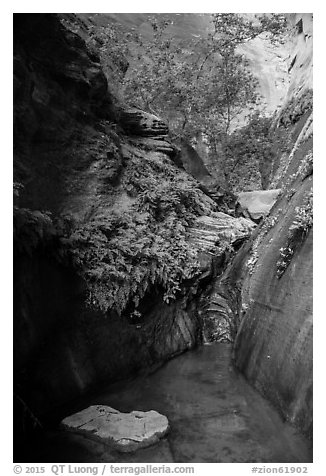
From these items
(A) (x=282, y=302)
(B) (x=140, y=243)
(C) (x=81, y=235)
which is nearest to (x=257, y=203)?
(B) (x=140, y=243)

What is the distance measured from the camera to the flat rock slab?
4410 mm

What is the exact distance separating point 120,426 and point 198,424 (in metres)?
1.00

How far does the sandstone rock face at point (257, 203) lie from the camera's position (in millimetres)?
12219

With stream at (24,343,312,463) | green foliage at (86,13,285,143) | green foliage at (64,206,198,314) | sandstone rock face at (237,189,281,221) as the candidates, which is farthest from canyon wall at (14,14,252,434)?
green foliage at (86,13,285,143)

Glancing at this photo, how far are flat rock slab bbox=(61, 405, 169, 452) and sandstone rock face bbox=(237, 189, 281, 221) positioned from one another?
842cm

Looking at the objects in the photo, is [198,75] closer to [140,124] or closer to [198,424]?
[140,124]

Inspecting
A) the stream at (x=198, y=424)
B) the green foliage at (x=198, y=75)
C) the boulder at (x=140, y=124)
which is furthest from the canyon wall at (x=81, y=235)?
the green foliage at (x=198, y=75)

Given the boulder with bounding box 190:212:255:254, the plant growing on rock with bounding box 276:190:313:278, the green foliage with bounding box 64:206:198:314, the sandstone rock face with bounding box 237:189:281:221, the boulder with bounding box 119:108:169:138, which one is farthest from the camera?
the sandstone rock face with bounding box 237:189:281:221

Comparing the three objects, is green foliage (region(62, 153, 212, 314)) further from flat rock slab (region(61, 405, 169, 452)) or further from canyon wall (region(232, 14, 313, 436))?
flat rock slab (region(61, 405, 169, 452))

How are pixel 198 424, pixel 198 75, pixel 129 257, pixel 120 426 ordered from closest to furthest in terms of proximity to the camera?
pixel 120 426
pixel 198 424
pixel 129 257
pixel 198 75

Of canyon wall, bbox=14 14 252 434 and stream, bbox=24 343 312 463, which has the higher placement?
canyon wall, bbox=14 14 252 434

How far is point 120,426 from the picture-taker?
4660mm
